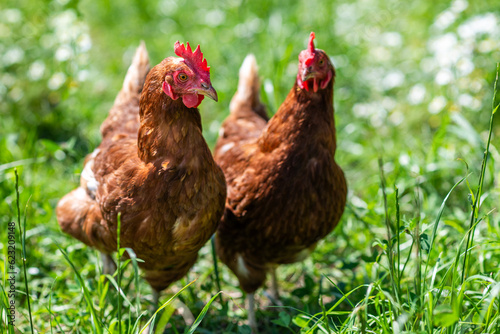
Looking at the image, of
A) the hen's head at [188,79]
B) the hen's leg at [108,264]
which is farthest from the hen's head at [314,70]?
the hen's leg at [108,264]

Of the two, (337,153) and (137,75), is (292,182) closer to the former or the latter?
(137,75)

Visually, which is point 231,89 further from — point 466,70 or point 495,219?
point 495,219

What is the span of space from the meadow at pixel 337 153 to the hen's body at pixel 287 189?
276 mm

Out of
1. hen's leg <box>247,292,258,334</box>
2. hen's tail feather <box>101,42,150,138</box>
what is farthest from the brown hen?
hen's tail feather <box>101,42,150,138</box>

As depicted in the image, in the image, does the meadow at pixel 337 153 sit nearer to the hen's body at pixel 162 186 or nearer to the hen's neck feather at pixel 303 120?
the hen's body at pixel 162 186

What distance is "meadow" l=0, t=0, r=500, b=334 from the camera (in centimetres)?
210

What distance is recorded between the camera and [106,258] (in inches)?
115

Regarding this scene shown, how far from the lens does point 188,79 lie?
203 cm

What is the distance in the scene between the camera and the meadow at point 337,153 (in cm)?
210

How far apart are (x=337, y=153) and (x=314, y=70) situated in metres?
1.82

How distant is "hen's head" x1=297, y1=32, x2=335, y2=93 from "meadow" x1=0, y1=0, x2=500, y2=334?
0.73m

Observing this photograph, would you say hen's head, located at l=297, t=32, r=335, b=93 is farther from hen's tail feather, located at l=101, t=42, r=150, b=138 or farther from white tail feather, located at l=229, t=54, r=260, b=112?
hen's tail feather, located at l=101, t=42, r=150, b=138

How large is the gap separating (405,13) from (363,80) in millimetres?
1378

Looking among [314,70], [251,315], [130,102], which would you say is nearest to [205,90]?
[314,70]
